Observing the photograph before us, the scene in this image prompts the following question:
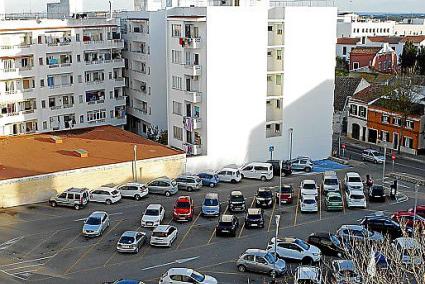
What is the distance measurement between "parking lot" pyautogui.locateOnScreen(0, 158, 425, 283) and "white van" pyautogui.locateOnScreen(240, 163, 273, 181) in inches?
120

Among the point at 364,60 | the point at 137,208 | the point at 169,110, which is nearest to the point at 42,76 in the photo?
the point at 169,110

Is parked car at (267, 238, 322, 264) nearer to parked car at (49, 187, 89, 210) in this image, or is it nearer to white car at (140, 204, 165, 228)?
white car at (140, 204, 165, 228)

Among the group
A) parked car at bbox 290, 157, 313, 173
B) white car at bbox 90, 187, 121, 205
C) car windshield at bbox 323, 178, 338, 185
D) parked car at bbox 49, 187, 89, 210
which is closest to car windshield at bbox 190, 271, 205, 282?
parked car at bbox 49, 187, 89, 210

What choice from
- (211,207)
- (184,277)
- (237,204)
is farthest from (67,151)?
(184,277)

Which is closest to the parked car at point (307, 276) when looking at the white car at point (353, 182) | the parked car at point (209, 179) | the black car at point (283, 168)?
the white car at point (353, 182)

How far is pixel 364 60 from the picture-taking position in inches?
3563

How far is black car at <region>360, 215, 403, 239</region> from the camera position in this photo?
1227 inches

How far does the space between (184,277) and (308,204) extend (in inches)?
512

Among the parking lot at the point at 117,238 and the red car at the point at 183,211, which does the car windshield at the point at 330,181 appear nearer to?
the parking lot at the point at 117,238

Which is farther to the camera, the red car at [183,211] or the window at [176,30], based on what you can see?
the window at [176,30]

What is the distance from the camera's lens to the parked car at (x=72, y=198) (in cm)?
3603

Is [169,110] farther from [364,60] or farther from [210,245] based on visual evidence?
[364,60]

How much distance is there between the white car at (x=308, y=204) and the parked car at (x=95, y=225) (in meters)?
11.7

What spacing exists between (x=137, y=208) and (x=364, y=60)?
6300cm
